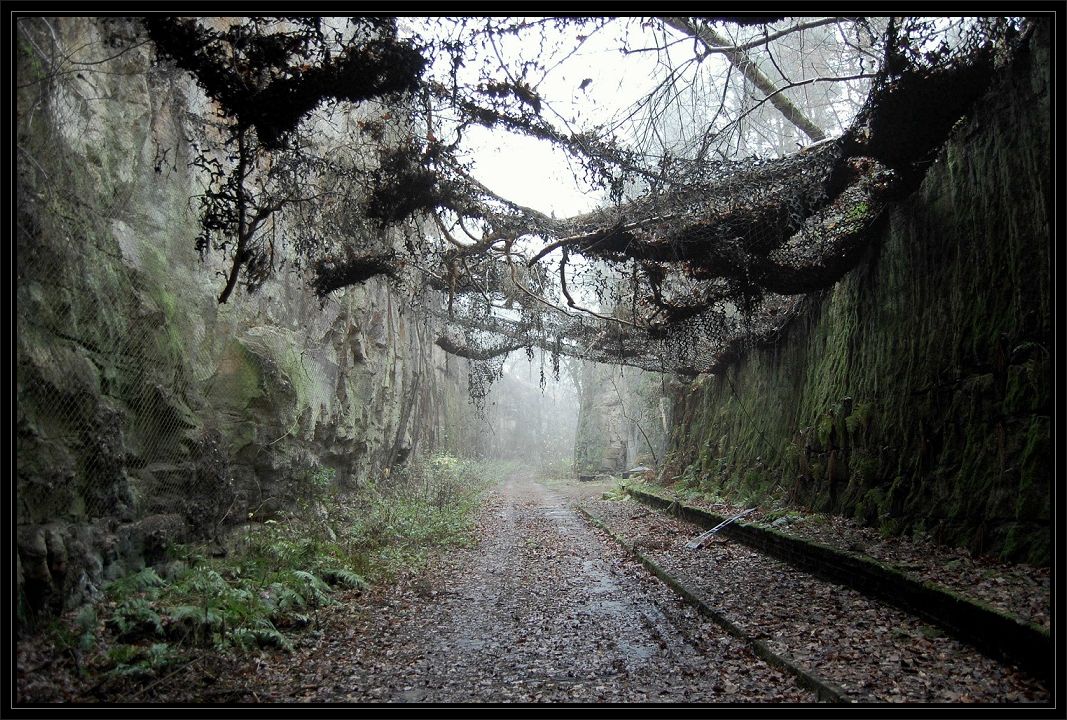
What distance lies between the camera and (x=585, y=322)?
41.2ft

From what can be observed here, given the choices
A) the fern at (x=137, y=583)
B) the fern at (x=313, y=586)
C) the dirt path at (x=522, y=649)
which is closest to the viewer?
the dirt path at (x=522, y=649)

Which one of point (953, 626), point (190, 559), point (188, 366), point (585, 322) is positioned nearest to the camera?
point (953, 626)

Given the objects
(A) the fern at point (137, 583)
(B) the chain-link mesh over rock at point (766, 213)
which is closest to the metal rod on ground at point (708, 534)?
(B) the chain-link mesh over rock at point (766, 213)

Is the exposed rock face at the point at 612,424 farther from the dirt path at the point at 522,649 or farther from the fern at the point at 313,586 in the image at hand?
the fern at the point at 313,586

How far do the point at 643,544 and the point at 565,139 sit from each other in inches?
242

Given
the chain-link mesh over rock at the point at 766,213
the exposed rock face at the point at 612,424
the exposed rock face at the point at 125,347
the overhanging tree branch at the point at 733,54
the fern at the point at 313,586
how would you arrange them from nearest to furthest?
the exposed rock face at the point at 125,347
the chain-link mesh over rock at the point at 766,213
the fern at the point at 313,586
the overhanging tree branch at the point at 733,54
the exposed rock face at the point at 612,424

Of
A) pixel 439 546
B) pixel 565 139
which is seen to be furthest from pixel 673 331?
Answer: pixel 439 546

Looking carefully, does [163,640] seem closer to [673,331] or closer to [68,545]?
[68,545]

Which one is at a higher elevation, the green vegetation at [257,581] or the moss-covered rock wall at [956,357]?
the moss-covered rock wall at [956,357]

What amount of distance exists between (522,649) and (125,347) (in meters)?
4.58

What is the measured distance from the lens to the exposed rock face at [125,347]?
4.62 meters

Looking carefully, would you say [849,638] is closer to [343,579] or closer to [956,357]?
[956,357]

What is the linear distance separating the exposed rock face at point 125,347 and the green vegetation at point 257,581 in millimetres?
294

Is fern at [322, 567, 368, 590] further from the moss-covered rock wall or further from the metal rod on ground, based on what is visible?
the moss-covered rock wall
